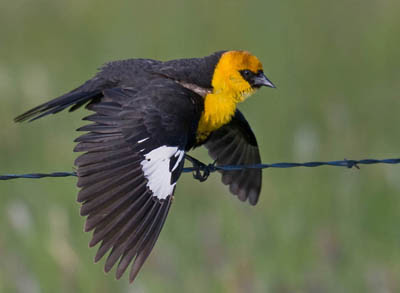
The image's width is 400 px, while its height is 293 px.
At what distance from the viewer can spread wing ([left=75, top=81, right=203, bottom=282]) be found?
3945 millimetres

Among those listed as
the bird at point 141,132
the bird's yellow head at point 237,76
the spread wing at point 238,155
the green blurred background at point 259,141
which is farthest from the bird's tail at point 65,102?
the spread wing at point 238,155

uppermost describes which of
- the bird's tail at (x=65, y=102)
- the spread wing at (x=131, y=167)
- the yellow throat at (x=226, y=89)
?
the yellow throat at (x=226, y=89)

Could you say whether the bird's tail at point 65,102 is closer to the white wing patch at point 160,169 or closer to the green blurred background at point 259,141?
the green blurred background at point 259,141

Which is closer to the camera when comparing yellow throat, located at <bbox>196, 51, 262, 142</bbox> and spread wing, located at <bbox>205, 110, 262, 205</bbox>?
yellow throat, located at <bbox>196, 51, 262, 142</bbox>

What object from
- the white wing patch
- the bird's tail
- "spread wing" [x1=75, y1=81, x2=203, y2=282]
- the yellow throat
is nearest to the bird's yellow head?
the yellow throat

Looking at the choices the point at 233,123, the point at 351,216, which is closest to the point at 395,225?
the point at 351,216

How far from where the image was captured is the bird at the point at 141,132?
13.0 feet

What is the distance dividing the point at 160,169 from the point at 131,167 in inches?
5.2

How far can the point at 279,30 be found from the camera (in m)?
7.70

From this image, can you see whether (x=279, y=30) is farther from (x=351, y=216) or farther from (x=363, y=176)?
(x=351, y=216)

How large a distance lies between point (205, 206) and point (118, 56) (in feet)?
6.73

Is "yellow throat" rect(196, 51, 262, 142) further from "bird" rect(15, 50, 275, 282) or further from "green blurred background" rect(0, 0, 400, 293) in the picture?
"green blurred background" rect(0, 0, 400, 293)

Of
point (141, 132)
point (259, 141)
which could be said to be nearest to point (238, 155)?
point (259, 141)

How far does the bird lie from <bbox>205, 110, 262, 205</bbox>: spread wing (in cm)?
3
